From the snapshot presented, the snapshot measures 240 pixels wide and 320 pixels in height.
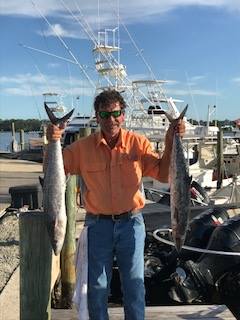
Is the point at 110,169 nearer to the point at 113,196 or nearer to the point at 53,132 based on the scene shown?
the point at 113,196

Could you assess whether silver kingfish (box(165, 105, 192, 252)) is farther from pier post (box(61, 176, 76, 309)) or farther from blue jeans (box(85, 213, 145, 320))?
pier post (box(61, 176, 76, 309))

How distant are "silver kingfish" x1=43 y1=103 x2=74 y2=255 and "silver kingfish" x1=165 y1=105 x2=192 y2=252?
757mm

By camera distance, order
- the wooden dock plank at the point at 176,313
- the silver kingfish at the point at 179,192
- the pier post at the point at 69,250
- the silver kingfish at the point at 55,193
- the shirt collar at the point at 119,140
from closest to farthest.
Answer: the silver kingfish at the point at 55,193 < the silver kingfish at the point at 179,192 < the shirt collar at the point at 119,140 < the wooden dock plank at the point at 176,313 < the pier post at the point at 69,250

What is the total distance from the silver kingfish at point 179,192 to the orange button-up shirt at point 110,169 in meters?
0.20

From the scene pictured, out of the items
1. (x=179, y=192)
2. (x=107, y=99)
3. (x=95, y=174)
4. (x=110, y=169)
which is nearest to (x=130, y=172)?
(x=110, y=169)

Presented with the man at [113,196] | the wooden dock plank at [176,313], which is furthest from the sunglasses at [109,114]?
the wooden dock plank at [176,313]

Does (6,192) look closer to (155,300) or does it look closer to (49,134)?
(155,300)

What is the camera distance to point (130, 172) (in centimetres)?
366

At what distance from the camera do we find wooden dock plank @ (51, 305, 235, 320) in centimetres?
468

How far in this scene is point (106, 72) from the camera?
1018 inches

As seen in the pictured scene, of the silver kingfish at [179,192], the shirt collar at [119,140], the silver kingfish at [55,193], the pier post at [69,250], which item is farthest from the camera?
the pier post at [69,250]

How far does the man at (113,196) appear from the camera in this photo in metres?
3.62

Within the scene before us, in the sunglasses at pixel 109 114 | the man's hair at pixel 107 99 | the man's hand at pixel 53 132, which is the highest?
the man's hair at pixel 107 99

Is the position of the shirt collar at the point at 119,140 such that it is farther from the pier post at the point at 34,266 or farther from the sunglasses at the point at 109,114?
the pier post at the point at 34,266
